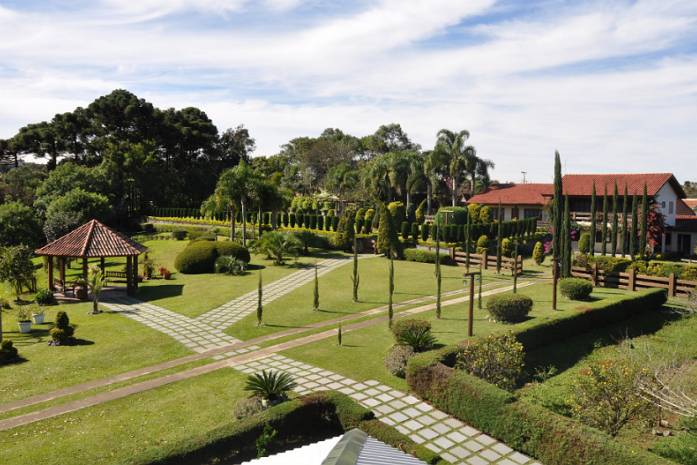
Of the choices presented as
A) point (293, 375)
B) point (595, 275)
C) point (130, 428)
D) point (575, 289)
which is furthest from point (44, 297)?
point (595, 275)

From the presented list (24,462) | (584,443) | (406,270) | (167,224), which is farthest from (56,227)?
(584,443)

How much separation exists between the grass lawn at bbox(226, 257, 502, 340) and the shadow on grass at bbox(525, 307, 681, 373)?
26.9 ft

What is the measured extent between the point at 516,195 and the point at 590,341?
3563 cm

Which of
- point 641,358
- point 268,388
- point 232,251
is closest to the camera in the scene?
point 268,388

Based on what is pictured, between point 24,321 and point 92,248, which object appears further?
point 92,248

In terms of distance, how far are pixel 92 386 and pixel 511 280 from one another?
2253 centimetres

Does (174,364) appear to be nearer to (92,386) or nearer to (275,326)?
(92,386)

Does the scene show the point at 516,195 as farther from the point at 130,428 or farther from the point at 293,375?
the point at 130,428

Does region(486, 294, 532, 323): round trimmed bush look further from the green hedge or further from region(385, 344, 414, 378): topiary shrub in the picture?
the green hedge

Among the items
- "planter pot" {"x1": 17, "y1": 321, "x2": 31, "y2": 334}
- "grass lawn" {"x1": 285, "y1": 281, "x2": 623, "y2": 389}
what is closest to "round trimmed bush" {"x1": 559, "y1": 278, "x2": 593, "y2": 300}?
"grass lawn" {"x1": 285, "y1": 281, "x2": 623, "y2": 389}

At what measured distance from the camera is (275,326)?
65.5 ft

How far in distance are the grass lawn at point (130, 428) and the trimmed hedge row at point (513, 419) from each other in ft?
17.4

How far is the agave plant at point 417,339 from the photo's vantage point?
1545 centimetres

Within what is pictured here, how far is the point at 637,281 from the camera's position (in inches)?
1017
